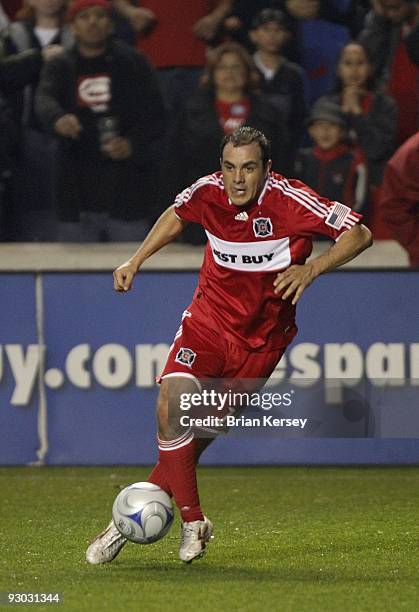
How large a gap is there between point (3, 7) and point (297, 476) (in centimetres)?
437

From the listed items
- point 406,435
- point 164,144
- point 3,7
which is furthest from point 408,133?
point 3,7

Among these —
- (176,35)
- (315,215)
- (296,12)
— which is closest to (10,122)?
(176,35)

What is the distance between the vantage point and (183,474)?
5.38 metres

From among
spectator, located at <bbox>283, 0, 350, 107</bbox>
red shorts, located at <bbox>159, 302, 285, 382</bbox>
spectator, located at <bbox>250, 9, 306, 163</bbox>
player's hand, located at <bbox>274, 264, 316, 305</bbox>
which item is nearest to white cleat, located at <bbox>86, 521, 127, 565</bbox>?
red shorts, located at <bbox>159, 302, 285, 382</bbox>

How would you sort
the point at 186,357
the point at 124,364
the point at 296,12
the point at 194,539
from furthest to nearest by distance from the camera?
1. the point at 296,12
2. the point at 124,364
3. the point at 186,357
4. the point at 194,539

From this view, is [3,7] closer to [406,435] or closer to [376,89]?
[376,89]

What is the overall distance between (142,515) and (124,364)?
3.34 m

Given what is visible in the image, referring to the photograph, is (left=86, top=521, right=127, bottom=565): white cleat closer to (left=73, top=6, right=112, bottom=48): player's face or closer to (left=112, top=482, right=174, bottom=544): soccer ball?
(left=112, top=482, right=174, bottom=544): soccer ball

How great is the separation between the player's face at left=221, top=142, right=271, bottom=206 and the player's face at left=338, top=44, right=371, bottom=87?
4740mm

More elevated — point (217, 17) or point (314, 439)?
point (217, 17)

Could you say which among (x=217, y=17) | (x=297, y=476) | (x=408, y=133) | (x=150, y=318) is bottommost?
(x=297, y=476)

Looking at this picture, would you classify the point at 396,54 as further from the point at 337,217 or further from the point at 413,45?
the point at 337,217

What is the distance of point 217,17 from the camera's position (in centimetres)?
1010

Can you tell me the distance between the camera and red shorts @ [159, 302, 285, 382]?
545 centimetres
